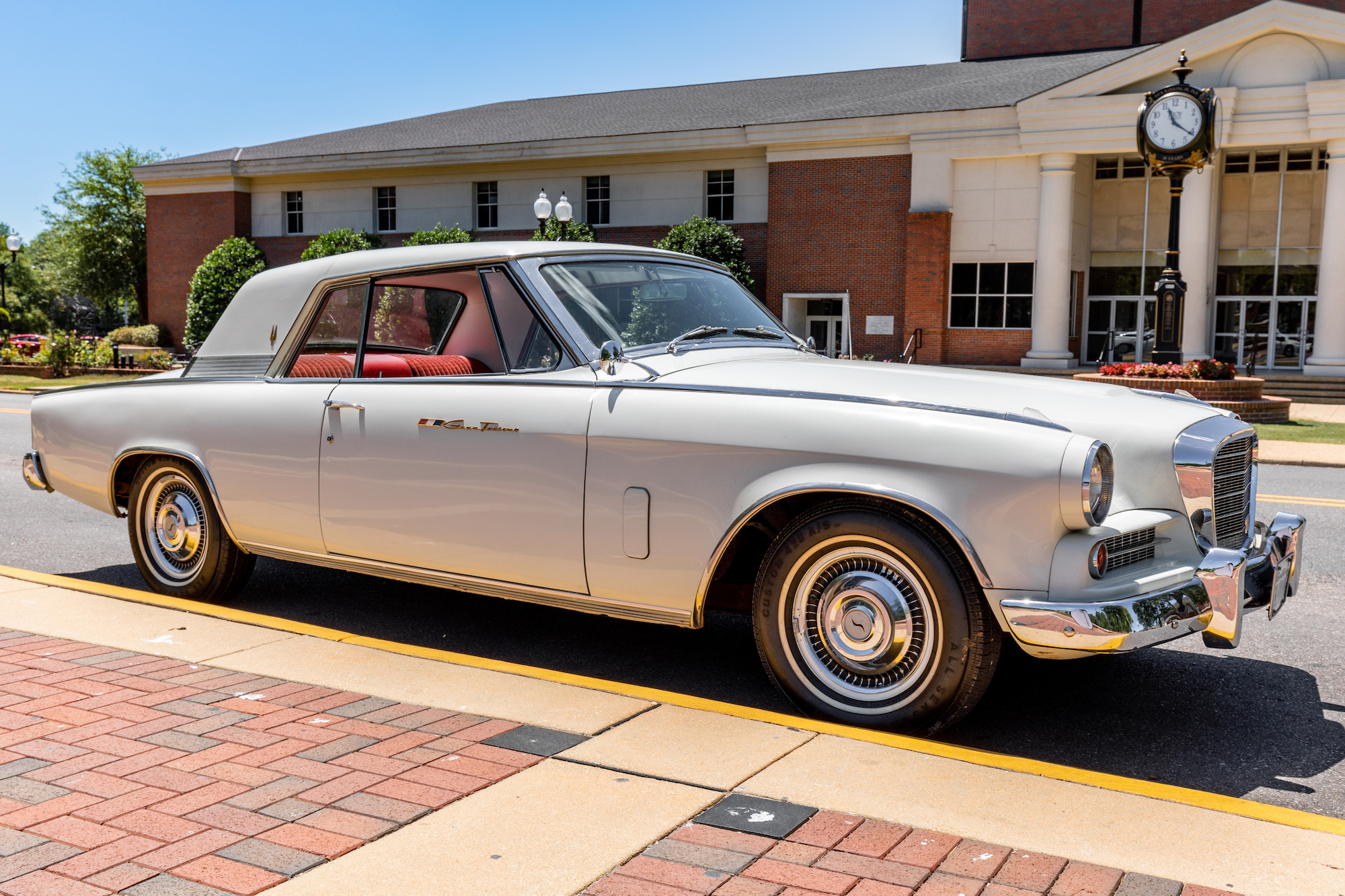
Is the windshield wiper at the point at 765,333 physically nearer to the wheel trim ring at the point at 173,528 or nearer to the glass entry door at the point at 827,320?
the wheel trim ring at the point at 173,528

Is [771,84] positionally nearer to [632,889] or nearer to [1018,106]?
[1018,106]

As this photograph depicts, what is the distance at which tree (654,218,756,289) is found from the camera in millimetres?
31859

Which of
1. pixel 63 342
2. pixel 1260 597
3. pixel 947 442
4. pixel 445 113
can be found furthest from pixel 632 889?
pixel 445 113

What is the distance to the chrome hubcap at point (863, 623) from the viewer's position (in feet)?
12.3

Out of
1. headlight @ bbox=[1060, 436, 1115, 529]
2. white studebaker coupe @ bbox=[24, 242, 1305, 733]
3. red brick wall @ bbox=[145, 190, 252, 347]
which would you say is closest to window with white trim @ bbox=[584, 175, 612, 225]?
red brick wall @ bbox=[145, 190, 252, 347]

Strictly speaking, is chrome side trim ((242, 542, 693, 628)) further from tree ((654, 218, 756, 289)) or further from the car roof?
tree ((654, 218, 756, 289))

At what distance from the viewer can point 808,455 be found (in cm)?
384

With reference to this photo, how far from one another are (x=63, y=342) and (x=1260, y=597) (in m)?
34.1

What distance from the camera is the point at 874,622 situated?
3.78 metres

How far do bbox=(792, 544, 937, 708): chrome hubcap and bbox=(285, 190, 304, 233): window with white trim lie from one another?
39815mm

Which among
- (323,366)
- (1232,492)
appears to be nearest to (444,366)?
(323,366)

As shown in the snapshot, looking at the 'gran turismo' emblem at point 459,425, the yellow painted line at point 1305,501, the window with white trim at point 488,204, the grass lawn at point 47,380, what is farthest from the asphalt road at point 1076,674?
the window with white trim at point 488,204

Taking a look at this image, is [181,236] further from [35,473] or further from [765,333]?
[765,333]

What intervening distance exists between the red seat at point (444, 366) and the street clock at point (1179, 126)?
19.1 metres
